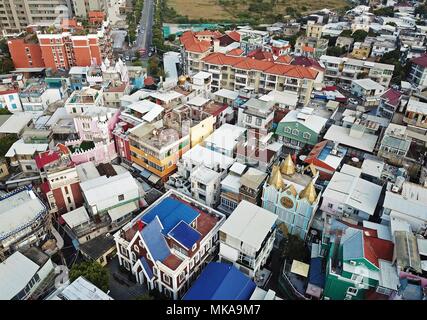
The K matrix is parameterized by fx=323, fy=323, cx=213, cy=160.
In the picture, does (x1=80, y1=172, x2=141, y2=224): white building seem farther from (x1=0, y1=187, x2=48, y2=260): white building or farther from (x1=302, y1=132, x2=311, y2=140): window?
(x1=302, y1=132, x2=311, y2=140): window

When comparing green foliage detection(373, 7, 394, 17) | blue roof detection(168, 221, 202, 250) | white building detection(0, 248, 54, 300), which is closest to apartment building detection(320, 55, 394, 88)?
blue roof detection(168, 221, 202, 250)

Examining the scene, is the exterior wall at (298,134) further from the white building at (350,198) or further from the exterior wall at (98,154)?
the exterior wall at (98,154)

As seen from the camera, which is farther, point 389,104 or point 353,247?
point 389,104

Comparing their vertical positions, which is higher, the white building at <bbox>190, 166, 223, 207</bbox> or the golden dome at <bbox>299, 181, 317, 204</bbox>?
the golden dome at <bbox>299, 181, 317, 204</bbox>

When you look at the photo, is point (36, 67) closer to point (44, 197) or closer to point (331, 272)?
point (44, 197)

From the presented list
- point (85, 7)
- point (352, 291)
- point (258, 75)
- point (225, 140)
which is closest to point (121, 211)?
point (225, 140)

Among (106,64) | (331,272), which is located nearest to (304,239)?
(331,272)

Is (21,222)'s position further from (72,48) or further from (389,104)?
(389,104)
